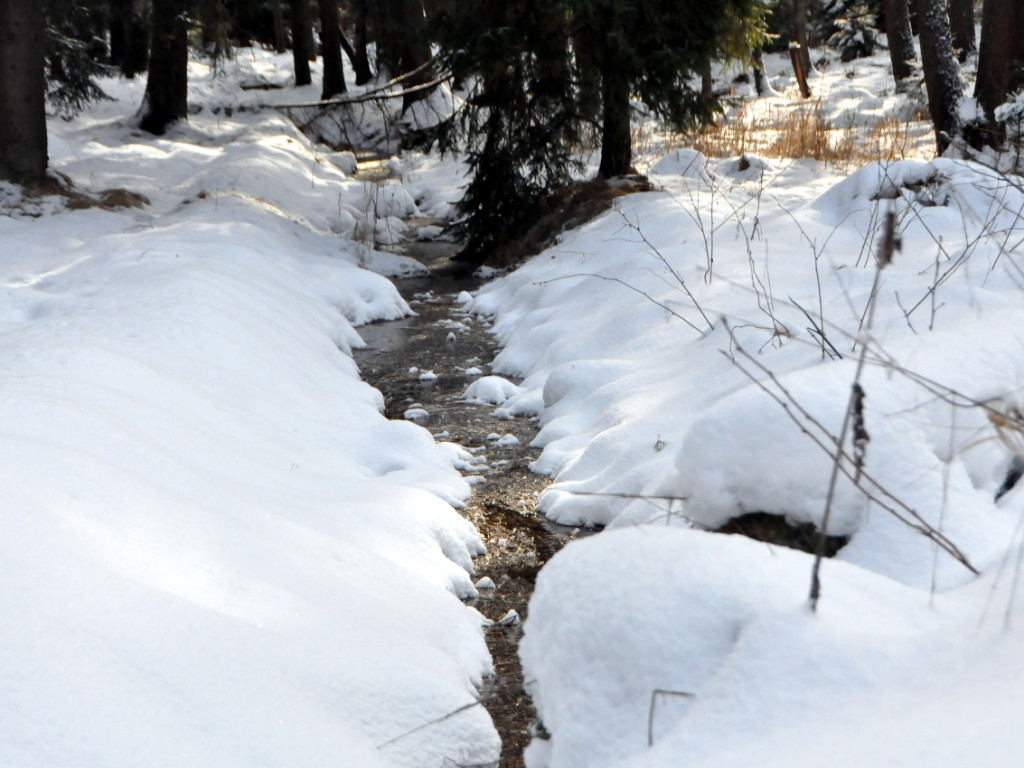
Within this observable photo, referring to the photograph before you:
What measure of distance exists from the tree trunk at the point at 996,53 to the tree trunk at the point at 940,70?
0.25 m

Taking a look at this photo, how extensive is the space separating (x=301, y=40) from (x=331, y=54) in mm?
2153

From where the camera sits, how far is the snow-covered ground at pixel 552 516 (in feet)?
4.38

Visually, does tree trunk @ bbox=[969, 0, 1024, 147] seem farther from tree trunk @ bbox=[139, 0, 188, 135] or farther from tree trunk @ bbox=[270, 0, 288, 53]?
tree trunk @ bbox=[270, 0, 288, 53]

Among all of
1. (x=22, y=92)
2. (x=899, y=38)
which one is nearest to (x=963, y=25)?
(x=899, y=38)

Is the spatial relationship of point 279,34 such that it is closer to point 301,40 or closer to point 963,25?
point 301,40

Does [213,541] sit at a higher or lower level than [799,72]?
lower

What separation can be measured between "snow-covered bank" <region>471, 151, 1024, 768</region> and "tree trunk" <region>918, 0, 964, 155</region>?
16.4 ft

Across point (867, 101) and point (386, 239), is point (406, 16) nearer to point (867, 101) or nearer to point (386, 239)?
point (386, 239)

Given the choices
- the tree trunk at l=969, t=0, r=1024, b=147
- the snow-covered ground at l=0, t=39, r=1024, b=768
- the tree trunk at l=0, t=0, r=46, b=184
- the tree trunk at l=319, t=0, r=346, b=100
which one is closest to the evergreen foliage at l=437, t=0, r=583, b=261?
the snow-covered ground at l=0, t=39, r=1024, b=768

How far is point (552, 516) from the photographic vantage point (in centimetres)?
376

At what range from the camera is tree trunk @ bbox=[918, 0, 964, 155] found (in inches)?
355

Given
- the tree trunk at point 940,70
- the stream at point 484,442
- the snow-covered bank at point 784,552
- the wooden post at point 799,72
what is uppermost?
the wooden post at point 799,72

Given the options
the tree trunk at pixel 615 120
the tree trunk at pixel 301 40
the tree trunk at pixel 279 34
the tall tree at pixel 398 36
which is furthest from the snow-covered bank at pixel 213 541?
the tree trunk at pixel 279 34

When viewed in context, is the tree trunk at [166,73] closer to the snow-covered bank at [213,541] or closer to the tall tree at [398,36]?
the tall tree at [398,36]
